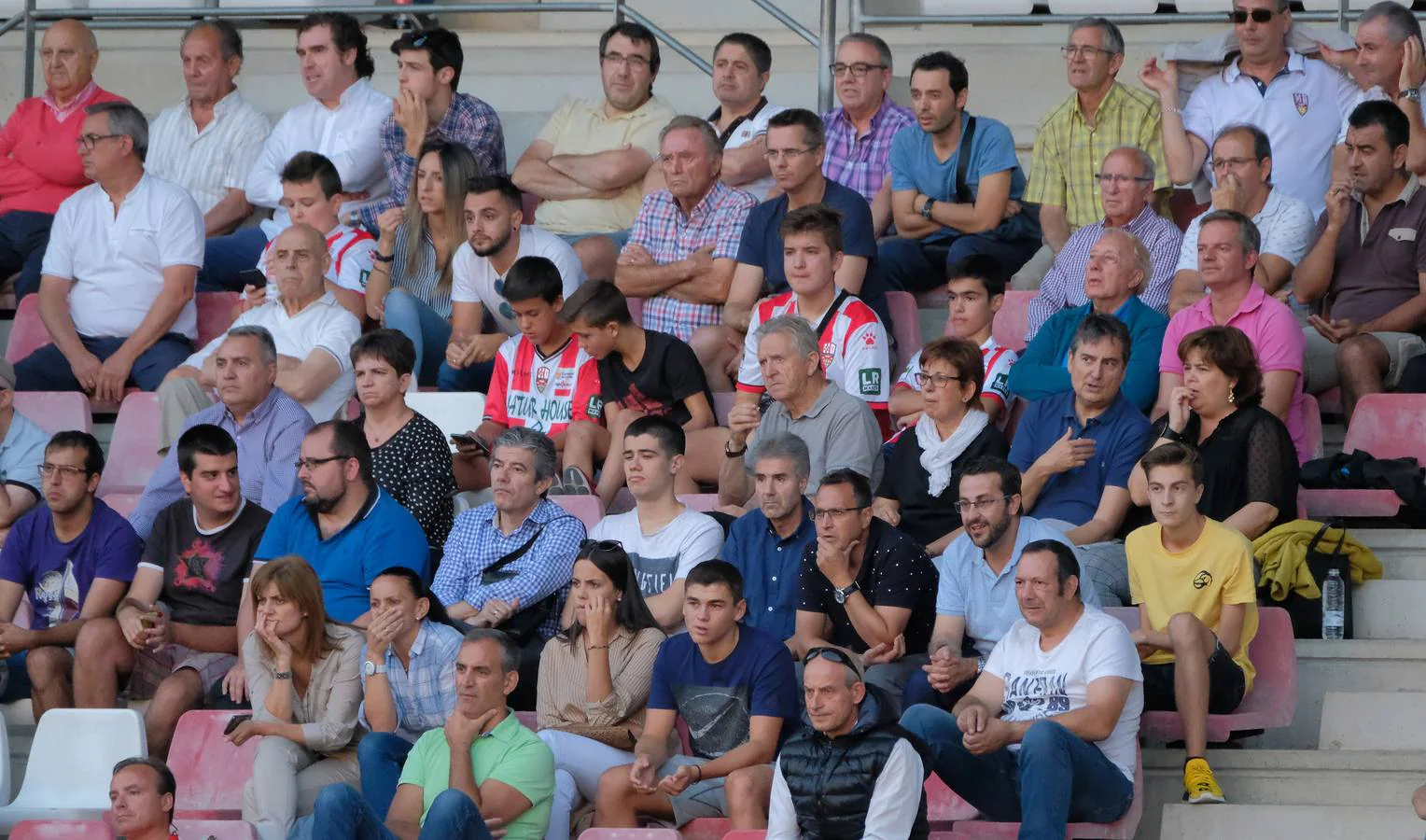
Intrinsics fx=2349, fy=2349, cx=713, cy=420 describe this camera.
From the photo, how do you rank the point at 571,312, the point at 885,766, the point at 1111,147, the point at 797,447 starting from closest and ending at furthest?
the point at 885,766 → the point at 797,447 → the point at 571,312 → the point at 1111,147

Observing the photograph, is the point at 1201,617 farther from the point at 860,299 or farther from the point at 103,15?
the point at 103,15

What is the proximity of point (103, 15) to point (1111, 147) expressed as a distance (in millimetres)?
4304

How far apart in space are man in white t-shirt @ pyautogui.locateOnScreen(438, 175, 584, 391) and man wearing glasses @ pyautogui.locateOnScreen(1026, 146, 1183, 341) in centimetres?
161

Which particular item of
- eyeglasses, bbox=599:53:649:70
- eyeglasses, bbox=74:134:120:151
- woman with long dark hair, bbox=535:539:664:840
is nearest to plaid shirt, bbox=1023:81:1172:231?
eyeglasses, bbox=599:53:649:70

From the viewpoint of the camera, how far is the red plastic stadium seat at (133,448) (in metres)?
7.79

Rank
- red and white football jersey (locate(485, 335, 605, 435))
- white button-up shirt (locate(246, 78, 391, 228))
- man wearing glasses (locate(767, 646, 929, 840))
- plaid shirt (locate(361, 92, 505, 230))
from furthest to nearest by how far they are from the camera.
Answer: white button-up shirt (locate(246, 78, 391, 228)), plaid shirt (locate(361, 92, 505, 230)), red and white football jersey (locate(485, 335, 605, 435)), man wearing glasses (locate(767, 646, 929, 840))

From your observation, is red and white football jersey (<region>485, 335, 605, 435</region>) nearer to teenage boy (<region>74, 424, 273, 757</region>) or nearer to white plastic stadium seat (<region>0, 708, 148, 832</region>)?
teenage boy (<region>74, 424, 273, 757</region>)

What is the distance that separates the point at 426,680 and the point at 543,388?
1.56 metres

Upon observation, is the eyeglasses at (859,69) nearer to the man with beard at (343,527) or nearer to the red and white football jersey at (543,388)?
the red and white football jersey at (543,388)

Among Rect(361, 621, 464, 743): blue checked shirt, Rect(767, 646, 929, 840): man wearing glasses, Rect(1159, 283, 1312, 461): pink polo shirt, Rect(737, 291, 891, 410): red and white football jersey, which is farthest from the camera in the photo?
Rect(737, 291, 891, 410): red and white football jersey

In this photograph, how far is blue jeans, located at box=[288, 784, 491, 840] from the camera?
18.1 ft

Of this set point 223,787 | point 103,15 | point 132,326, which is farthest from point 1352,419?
point 103,15

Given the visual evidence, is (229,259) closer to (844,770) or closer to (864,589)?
(864,589)

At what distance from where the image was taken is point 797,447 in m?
6.40
